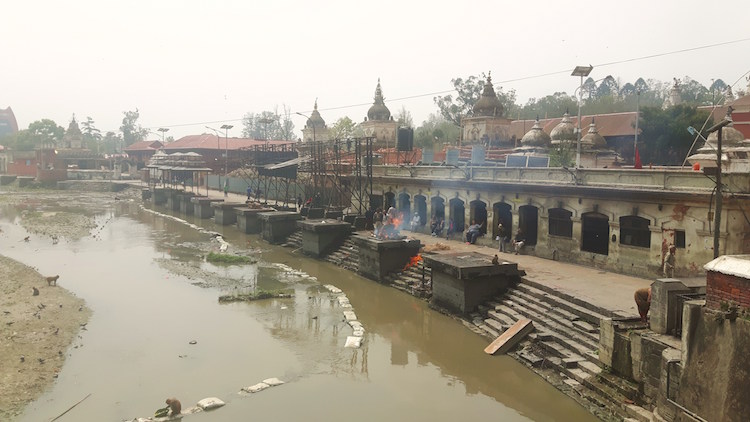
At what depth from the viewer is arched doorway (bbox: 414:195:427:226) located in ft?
104

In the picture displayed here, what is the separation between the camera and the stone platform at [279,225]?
34406 mm

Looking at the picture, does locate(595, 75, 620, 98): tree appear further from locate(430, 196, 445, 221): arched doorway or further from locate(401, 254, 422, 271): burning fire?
locate(401, 254, 422, 271): burning fire

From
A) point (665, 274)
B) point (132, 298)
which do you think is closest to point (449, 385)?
point (665, 274)

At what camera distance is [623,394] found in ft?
37.8

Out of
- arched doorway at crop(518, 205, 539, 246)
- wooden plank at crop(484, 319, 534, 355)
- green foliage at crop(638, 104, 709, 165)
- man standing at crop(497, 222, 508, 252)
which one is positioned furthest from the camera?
green foliage at crop(638, 104, 709, 165)

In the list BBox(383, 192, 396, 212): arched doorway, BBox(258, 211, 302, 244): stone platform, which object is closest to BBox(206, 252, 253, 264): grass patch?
BBox(258, 211, 302, 244): stone platform

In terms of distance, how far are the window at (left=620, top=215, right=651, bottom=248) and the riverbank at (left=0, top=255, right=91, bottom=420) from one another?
59.6 ft

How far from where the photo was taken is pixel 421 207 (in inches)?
1259

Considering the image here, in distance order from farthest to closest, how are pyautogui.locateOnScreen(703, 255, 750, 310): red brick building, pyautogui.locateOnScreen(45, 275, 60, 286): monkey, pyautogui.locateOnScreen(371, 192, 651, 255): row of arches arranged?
1. pyautogui.locateOnScreen(45, 275, 60, 286): monkey
2. pyautogui.locateOnScreen(371, 192, 651, 255): row of arches
3. pyautogui.locateOnScreen(703, 255, 750, 310): red brick building

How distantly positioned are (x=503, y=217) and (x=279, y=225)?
14.8 metres

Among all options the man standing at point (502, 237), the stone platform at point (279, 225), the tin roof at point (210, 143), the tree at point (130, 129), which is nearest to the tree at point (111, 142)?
the tree at point (130, 129)

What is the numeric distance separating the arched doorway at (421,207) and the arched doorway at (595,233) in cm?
1118

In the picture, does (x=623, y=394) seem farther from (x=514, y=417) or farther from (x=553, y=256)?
(x=553, y=256)

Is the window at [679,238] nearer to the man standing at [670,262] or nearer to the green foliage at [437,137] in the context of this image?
the man standing at [670,262]
